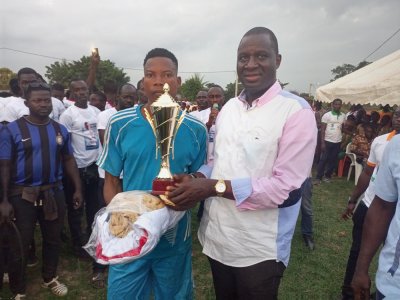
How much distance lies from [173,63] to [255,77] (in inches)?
20.9

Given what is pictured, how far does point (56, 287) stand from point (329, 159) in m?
7.39

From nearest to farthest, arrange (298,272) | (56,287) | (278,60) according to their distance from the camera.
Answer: (278,60) → (56,287) → (298,272)

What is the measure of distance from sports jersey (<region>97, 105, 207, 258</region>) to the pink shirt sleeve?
492 millimetres

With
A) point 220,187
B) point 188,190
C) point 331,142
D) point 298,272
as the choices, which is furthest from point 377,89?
point 188,190

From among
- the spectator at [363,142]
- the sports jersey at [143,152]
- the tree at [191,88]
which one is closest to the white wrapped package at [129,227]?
the sports jersey at [143,152]

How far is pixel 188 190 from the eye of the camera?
165cm

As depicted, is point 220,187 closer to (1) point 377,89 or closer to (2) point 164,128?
(2) point 164,128

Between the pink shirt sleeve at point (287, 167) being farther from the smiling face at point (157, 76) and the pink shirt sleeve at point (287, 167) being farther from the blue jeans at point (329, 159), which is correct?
the blue jeans at point (329, 159)

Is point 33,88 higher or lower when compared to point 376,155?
higher

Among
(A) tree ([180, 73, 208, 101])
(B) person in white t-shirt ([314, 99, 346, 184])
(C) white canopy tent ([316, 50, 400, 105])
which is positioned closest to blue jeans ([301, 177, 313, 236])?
(C) white canopy tent ([316, 50, 400, 105])

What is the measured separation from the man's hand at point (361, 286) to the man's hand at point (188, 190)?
0.98 m

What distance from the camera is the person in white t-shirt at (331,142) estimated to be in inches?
333

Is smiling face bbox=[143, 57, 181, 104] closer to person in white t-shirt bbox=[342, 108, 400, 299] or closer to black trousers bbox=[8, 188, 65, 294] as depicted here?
black trousers bbox=[8, 188, 65, 294]

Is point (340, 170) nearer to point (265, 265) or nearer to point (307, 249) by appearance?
point (307, 249)
